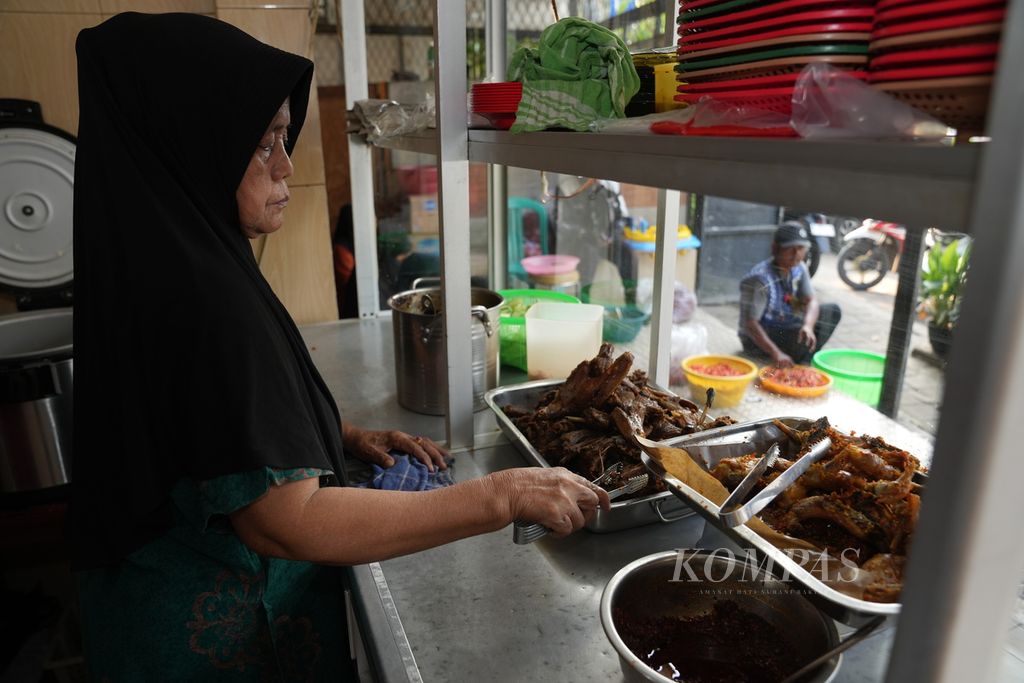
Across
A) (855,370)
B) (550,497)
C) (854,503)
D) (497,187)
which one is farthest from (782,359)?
(550,497)

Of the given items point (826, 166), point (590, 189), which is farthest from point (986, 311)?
point (590, 189)

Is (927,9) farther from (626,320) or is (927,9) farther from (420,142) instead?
(626,320)

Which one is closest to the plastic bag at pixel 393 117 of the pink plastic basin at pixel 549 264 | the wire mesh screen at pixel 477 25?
the wire mesh screen at pixel 477 25

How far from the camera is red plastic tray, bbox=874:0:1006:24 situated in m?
0.47

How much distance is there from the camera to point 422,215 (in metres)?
3.20

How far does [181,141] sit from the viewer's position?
37.6 inches

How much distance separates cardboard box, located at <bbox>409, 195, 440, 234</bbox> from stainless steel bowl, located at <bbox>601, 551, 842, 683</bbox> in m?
2.42

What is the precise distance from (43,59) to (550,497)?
8.11 feet

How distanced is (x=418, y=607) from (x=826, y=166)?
90 cm

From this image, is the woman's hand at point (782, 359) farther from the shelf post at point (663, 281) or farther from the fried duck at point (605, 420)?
the fried duck at point (605, 420)

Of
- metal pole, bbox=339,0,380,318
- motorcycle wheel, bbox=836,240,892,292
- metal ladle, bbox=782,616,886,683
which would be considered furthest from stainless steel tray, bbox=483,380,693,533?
motorcycle wheel, bbox=836,240,892,292

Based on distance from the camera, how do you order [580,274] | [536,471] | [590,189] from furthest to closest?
[580,274] → [590,189] → [536,471]

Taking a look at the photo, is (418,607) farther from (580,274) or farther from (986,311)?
(580,274)

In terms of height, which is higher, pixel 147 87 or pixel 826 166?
pixel 147 87
